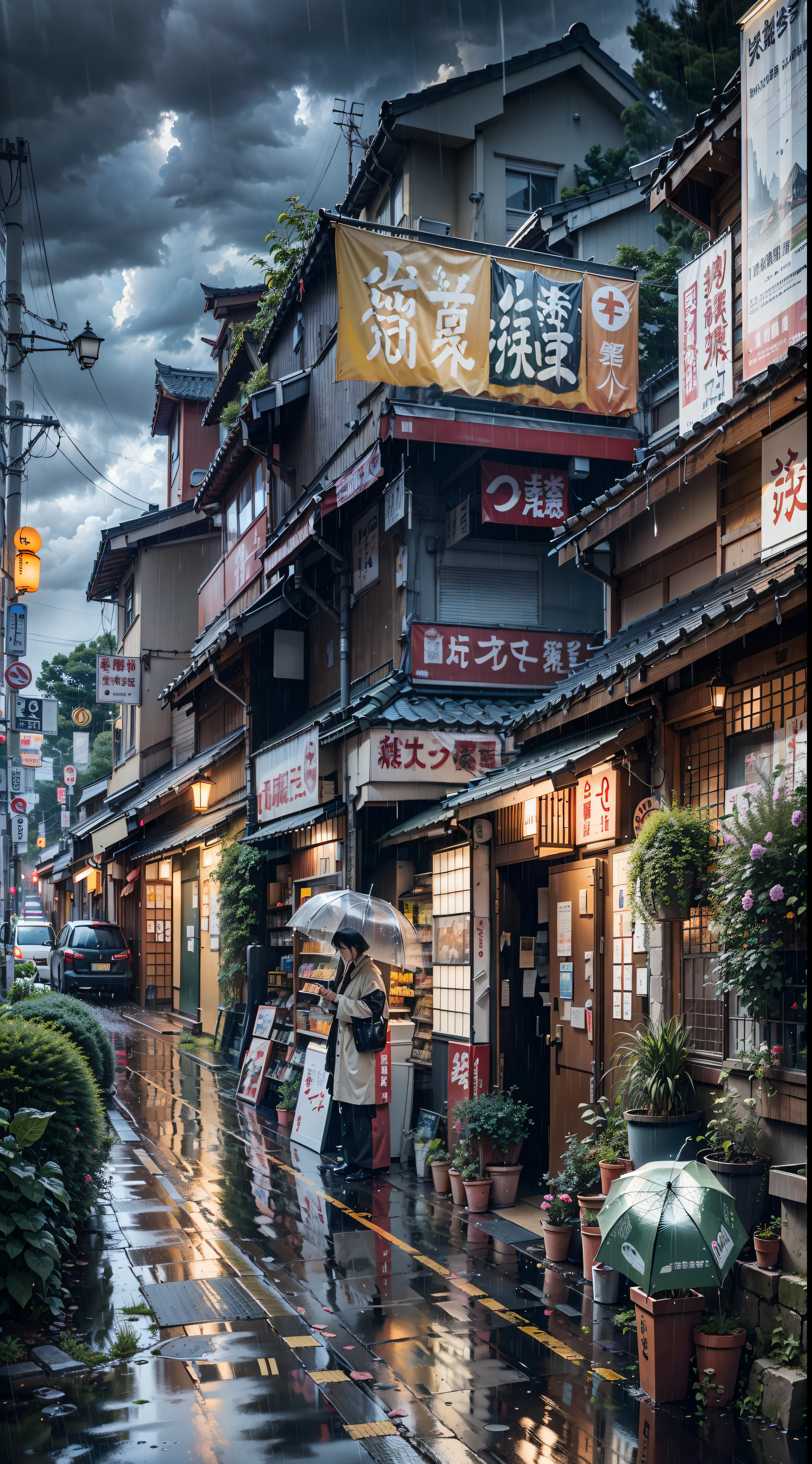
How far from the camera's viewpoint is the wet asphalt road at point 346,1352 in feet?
18.5

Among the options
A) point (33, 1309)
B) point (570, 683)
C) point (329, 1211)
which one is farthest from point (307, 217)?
point (33, 1309)

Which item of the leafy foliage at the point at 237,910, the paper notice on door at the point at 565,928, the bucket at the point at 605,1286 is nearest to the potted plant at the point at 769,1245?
the bucket at the point at 605,1286

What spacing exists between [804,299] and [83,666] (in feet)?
193

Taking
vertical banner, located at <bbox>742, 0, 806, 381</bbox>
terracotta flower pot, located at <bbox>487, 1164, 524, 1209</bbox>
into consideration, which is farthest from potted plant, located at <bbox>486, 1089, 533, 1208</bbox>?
vertical banner, located at <bbox>742, 0, 806, 381</bbox>

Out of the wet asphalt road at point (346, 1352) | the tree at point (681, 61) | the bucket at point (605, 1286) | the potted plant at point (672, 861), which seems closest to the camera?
the wet asphalt road at point (346, 1352)

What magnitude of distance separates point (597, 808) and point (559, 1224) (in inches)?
123

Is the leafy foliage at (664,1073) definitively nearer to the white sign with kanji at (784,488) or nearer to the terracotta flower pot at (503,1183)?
the white sign with kanji at (784,488)

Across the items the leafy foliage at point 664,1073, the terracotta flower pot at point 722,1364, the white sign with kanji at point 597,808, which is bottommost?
the terracotta flower pot at point 722,1364

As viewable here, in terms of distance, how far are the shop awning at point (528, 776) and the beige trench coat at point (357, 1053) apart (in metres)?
1.69

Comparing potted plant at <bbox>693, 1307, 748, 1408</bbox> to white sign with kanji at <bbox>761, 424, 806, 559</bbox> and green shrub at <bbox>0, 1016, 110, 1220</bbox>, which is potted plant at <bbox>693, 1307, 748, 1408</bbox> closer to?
green shrub at <bbox>0, 1016, 110, 1220</bbox>

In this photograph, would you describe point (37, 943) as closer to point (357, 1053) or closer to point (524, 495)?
point (524, 495)

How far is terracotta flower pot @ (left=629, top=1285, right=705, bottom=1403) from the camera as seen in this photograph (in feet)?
20.3

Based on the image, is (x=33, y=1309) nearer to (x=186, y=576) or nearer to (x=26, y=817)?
(x=26, y=817)

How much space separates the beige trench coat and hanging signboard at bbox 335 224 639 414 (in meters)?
6.11
